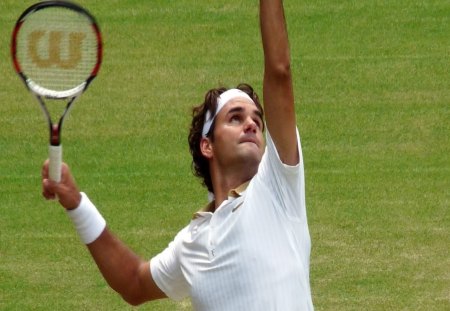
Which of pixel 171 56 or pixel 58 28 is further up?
pixel 58 28

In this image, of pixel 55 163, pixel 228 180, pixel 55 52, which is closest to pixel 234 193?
pixel 228 180

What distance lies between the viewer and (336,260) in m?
12.0

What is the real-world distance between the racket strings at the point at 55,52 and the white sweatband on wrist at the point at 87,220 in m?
0.57

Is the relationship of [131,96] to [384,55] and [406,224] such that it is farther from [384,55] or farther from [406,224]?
[406,224]

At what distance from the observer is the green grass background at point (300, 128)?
1180 cm

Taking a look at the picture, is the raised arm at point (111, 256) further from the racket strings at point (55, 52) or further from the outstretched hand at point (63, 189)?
the racket strings at point (55, 52)

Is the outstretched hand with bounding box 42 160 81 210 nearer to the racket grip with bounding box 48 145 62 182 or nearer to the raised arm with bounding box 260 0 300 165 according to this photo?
the racket grip with bounding box 48 145 62 182

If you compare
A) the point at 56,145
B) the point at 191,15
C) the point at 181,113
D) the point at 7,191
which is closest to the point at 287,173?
the point at 56,145

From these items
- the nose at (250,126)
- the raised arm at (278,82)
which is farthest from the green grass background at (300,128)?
the raised arm at (278,82)

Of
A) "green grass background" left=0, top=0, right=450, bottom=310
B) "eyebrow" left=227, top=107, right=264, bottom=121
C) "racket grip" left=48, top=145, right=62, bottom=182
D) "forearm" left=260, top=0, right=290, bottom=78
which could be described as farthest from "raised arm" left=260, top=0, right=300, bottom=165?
"green grass background" left=0, top=0, right=450, bottom=310

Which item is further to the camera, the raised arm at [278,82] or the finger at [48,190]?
the finger at [48,190]

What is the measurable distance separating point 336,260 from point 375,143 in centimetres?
257

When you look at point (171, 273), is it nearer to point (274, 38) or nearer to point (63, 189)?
point (63, 189)

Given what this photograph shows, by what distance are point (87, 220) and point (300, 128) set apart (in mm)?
8012
